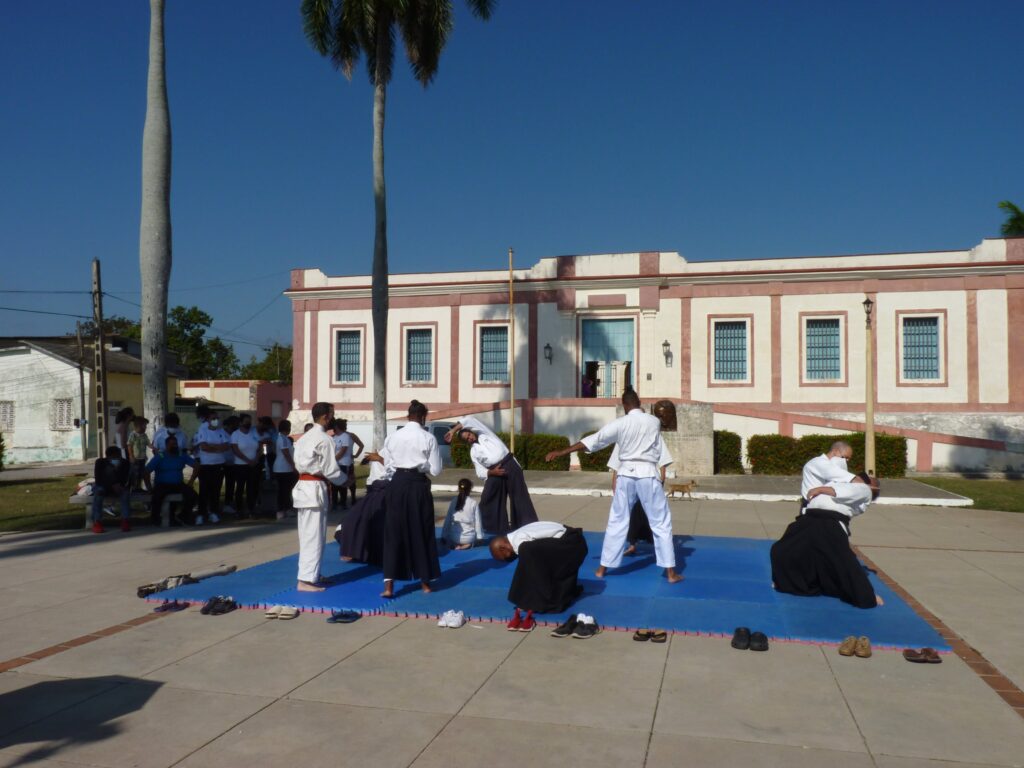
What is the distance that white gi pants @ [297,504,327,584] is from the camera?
7945mm

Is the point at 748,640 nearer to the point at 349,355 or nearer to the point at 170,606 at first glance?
the point at 170,606

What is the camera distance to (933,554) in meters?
10.6

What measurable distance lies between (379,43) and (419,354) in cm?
1462

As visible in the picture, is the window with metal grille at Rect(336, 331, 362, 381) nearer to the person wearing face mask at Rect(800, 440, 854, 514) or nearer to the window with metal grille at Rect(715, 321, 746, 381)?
the window with metal grille at Rect(715, 321, 746, 381)

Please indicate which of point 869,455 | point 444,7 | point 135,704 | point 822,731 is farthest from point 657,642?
point 444,7

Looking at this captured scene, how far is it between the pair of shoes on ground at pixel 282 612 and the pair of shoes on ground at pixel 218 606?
0.33 m

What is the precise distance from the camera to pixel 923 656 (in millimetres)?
5871

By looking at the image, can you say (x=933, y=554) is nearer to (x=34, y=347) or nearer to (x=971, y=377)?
(x=971, y=377)

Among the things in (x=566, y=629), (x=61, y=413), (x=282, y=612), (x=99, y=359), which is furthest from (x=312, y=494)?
(x=61, y=413)

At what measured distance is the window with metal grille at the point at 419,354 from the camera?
34.7m

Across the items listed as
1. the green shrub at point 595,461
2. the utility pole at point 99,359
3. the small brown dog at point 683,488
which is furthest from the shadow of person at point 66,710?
the green shrub at point 595,461

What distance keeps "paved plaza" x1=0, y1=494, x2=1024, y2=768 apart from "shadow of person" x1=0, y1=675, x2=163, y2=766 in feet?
0.05

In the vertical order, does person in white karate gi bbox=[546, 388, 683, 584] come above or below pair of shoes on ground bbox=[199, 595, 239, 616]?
above

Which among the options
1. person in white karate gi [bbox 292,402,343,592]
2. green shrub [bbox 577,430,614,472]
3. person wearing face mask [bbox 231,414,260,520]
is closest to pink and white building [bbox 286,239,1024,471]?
green shrub [bbox 577,430,614,472]
